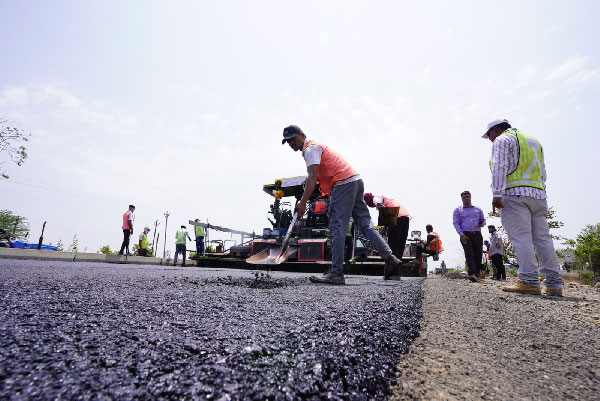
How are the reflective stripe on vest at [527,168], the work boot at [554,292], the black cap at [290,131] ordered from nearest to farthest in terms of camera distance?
the work boot at [554,292] < the reflective stripe on vest at [527,168] < the black cap at [290,131]

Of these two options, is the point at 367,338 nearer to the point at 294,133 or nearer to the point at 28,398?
the point at 28,398

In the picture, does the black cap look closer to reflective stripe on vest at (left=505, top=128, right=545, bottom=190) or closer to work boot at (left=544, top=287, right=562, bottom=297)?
reflective stripe on vest at (left=505, top=128, right=545, bottom=190)

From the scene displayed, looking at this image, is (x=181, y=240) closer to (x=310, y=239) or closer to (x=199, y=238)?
(x=199, y=238)

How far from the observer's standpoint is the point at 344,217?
3248 millimetres

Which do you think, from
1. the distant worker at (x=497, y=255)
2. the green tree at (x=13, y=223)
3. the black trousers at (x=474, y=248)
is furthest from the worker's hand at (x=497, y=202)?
the green tree at (x=13, y=223)

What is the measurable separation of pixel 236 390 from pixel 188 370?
0.11m

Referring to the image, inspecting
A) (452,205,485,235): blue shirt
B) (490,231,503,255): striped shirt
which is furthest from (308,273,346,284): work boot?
(490,231,503,255): striped shirt

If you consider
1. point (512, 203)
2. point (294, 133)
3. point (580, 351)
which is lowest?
point (580, 351)

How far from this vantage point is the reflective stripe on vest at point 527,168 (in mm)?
2938

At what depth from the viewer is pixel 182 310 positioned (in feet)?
3.62

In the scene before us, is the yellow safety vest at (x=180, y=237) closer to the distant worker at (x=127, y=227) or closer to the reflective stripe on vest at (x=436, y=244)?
the distant worker at (x=127, y=227)

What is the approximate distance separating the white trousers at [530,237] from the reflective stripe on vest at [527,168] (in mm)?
135

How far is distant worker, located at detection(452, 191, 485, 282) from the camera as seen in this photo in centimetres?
591

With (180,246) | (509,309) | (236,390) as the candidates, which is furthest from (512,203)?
(180,246)
